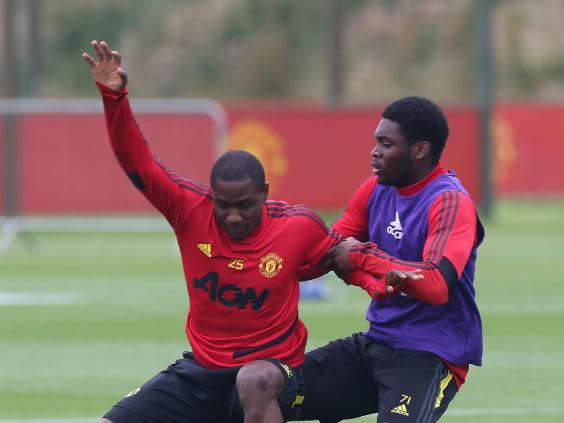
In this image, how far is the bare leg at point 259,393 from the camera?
19.7 feet

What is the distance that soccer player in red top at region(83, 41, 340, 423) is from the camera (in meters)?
6.16

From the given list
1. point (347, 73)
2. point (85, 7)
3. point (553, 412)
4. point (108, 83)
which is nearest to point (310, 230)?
point (108, 83)

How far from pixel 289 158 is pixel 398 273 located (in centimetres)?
1952

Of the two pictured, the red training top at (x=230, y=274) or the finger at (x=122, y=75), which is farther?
the red training top at (x=230, y=274)

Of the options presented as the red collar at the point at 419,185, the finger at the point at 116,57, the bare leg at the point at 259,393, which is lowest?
the bare leg at the point at 259,393

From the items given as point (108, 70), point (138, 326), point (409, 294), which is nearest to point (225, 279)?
point (409, 294)

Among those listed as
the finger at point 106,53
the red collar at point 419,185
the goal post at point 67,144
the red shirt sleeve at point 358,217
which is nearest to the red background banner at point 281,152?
the goal post at point 67,144

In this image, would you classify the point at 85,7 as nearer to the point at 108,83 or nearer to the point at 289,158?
the point at 289,158

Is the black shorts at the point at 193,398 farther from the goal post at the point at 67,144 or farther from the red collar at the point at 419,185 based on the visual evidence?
the goal post at the point at 67,144

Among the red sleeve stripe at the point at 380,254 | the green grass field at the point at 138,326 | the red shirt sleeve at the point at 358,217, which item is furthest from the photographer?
the green grass field at the point at 138,326

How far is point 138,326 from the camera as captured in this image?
12617 mm

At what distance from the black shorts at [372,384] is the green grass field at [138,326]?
1.87 metres

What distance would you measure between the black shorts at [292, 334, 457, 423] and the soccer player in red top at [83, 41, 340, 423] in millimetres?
272

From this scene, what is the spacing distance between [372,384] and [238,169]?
4.39ft
